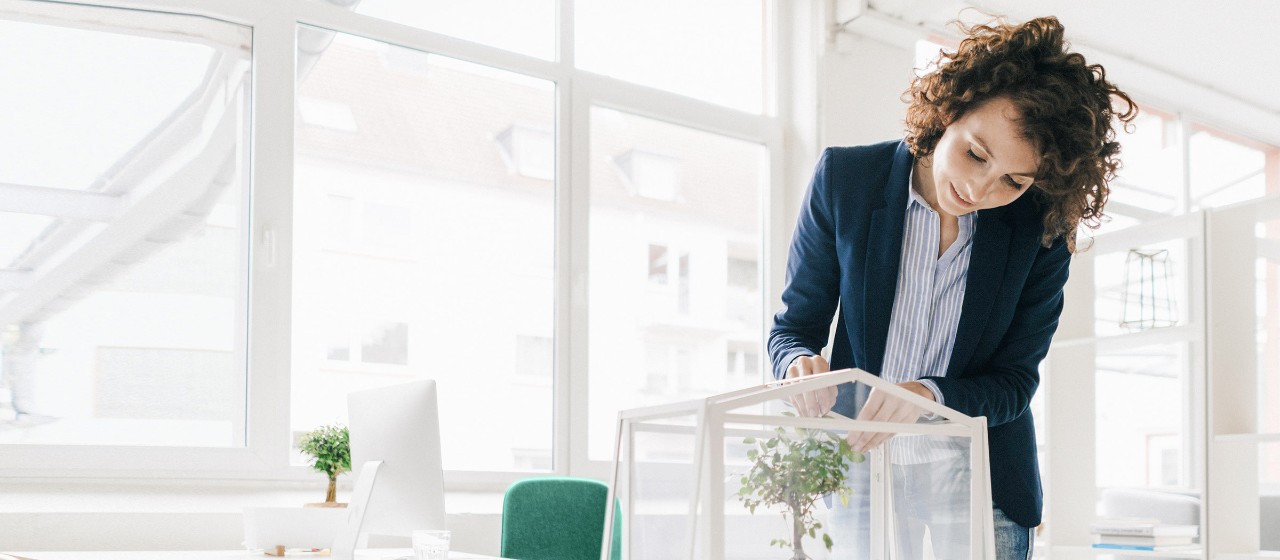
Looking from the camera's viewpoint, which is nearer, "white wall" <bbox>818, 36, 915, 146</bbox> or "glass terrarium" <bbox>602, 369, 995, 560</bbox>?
"glass terrarium" <bbox>602, 369, 995, 560</bbox>

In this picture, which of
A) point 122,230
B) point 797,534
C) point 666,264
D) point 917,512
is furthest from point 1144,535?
point 122,230

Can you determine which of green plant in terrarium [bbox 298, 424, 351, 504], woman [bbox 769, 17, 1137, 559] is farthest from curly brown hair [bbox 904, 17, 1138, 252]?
green plant in terrarium [bbox 298, 424, 351, 504]

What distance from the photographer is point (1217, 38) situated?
5.06m

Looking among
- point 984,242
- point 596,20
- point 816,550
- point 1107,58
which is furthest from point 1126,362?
point 816,550

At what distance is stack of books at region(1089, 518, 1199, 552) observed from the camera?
3445 mm

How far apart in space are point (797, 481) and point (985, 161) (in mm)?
539

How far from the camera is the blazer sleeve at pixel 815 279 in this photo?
1525 mm

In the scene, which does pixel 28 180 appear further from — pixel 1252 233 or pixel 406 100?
pixel 1252 233

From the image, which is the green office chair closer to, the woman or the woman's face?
the woman

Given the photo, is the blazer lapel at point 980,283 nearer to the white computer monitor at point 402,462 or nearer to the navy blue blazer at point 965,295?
the navy blue blazer at point 965,295

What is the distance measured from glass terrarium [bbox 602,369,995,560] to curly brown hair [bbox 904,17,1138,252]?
0.40m

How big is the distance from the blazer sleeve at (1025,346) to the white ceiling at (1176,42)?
291cm

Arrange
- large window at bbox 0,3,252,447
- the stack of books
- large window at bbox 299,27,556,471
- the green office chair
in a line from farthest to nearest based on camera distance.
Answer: the stack of books < large window at bbox 299,27,556,471 < large window at bbox 0,3,252,447 < the green office chair

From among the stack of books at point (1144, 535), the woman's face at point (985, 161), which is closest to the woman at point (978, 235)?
the woman's face at point (985, 161)
